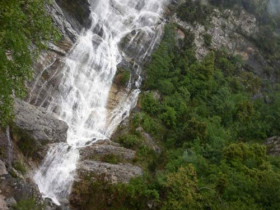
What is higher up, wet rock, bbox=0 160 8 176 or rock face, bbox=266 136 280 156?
rock face, bbox=266 136 280 156

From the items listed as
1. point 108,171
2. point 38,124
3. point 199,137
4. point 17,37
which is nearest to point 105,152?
point 108,171

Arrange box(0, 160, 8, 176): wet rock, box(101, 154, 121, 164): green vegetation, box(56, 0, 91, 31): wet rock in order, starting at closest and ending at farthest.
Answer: box(0, 160, 8, 176): wet rock
box(101, 154, 121, 164): green vegetation
box(56, 0, 91, 31): wet rock

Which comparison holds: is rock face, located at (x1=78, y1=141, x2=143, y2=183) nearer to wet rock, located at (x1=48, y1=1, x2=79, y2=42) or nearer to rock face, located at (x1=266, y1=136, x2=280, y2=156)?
wet rock, located at (x1=48, y1=1, x2=79, y2=42)

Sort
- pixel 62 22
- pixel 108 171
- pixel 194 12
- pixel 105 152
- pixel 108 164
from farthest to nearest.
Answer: pixel 194 12
pixel 62 22
pixel 105 152
pixel 108 164
pixel 108 171

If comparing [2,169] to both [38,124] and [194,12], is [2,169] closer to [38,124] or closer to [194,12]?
[38,124]

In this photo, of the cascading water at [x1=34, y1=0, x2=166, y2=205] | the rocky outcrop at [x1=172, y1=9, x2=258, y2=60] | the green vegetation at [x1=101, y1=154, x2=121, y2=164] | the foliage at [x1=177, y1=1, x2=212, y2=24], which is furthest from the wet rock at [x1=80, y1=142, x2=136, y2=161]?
the foliage at [x1=177, y1=1, x2=212, y2=24]

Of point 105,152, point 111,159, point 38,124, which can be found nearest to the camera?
point 38,124

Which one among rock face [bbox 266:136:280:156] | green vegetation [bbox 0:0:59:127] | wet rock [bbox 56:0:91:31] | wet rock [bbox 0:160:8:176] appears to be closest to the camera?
green vegetation [bbox 0:0:59:127]
